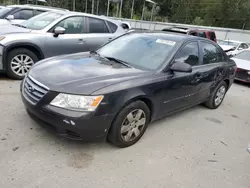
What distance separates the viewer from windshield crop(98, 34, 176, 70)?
3.55 metres

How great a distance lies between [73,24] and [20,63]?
1658mm

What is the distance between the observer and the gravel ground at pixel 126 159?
254 cm

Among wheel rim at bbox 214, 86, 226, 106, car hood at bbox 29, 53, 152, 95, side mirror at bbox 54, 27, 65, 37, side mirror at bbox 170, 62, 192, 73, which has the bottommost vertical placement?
wheel rim at bbox 214, 86, 226, 106

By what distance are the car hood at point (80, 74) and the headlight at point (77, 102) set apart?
59 millimetres


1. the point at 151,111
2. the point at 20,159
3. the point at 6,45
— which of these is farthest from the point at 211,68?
the point at 6,45

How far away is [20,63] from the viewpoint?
5.23m

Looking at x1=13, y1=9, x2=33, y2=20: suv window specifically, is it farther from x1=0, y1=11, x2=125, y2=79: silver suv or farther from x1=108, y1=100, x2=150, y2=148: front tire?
x1=108, y1=100, x2=150, y2=148: front tire

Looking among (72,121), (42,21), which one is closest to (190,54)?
(72,121)

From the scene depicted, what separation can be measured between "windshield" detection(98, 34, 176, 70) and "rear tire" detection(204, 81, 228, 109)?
1871 millimetres

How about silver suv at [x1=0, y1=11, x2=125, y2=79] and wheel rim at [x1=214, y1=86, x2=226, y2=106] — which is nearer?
silver suv at [x1=0, y1=11, x2=125, y2=79]

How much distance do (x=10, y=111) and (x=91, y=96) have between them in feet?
6.20

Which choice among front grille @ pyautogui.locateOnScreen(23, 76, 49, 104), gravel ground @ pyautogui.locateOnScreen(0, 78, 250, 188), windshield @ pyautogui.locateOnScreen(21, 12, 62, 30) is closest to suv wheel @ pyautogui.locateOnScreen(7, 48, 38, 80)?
windshield @ pyautogui.locateOnScreen(21, 12, 62, 30)

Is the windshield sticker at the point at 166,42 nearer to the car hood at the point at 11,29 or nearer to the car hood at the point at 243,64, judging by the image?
the car hood at the point at 11,29

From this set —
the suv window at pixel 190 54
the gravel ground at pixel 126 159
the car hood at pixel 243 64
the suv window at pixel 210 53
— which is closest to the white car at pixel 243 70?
the car hood at pixel 243 64
